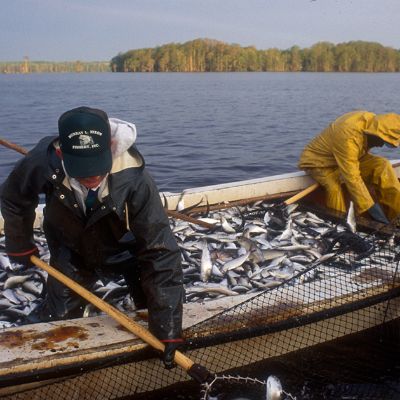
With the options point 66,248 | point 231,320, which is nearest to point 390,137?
point 231,320

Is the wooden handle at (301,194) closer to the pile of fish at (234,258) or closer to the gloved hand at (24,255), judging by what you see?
the pile of fish at (234,258)

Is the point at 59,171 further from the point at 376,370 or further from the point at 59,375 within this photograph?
the point at 376,370

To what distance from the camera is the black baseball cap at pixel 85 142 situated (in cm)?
322

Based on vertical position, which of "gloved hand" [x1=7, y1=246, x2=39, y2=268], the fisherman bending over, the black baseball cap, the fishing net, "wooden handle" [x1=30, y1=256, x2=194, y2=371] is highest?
the black baseball cap

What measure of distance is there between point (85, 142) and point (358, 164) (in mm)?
5222

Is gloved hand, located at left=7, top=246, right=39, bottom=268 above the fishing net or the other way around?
above

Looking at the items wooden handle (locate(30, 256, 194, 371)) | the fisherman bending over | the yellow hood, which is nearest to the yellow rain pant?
the yellow hood

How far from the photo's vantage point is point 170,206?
7738mm

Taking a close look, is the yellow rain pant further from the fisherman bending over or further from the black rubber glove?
the fisherman bending over

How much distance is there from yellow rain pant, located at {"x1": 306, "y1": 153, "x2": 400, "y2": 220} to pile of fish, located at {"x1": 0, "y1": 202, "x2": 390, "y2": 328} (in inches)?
21.4

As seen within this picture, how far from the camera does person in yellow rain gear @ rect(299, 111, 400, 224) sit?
282 inches

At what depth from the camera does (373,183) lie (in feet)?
25.8

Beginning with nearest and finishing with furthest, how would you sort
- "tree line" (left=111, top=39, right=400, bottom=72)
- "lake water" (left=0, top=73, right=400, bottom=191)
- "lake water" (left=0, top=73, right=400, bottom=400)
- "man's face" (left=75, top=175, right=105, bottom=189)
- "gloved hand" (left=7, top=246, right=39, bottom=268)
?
"man's face" (left=75, top=175, right=105, bottom=189) → "gloved hand" (left=7, top=246, right=39, bottom=268) → "lake water" (left=0, top=73, right=400, bottom=400) → "lake water" (left=0, top=73, right=400, bottom=191) → "tree line" (left=111, top=39, right=400, bottom=72)

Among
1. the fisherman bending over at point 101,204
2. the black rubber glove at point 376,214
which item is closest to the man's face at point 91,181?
the fisherman bending over at point 101,204
